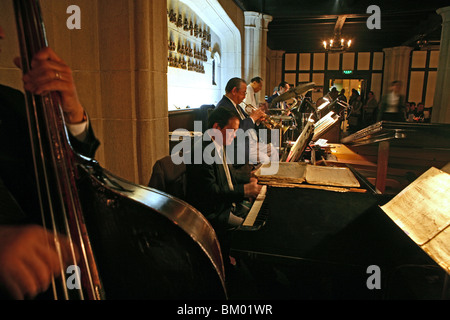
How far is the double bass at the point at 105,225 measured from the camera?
0.54m

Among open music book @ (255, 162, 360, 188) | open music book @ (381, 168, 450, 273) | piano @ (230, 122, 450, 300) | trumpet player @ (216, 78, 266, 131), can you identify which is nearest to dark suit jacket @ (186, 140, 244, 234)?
open music book @ (255, 162, 360, 188)

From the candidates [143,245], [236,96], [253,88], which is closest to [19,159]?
[143,245]

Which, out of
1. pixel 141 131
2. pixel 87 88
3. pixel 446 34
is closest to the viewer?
pixel 87 88

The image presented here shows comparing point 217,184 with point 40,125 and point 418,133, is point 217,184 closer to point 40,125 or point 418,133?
point 418,133

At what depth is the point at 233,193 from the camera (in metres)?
2.18

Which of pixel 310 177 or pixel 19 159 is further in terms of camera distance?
pixel 310 177

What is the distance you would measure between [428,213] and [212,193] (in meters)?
1.30

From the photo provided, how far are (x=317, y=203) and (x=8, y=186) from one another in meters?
1.51

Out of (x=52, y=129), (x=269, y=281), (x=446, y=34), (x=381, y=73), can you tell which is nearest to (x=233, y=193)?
(x=269, y=281)

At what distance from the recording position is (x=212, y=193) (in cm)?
218

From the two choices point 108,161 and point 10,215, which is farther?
point 108,161

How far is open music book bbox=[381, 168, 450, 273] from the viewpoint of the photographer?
1.15 metres

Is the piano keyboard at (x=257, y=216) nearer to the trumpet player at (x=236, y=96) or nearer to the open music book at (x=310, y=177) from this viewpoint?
the open music book at (x=310, y=177)

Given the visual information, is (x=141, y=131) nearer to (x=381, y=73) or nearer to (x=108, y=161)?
(x=108, y=161)
